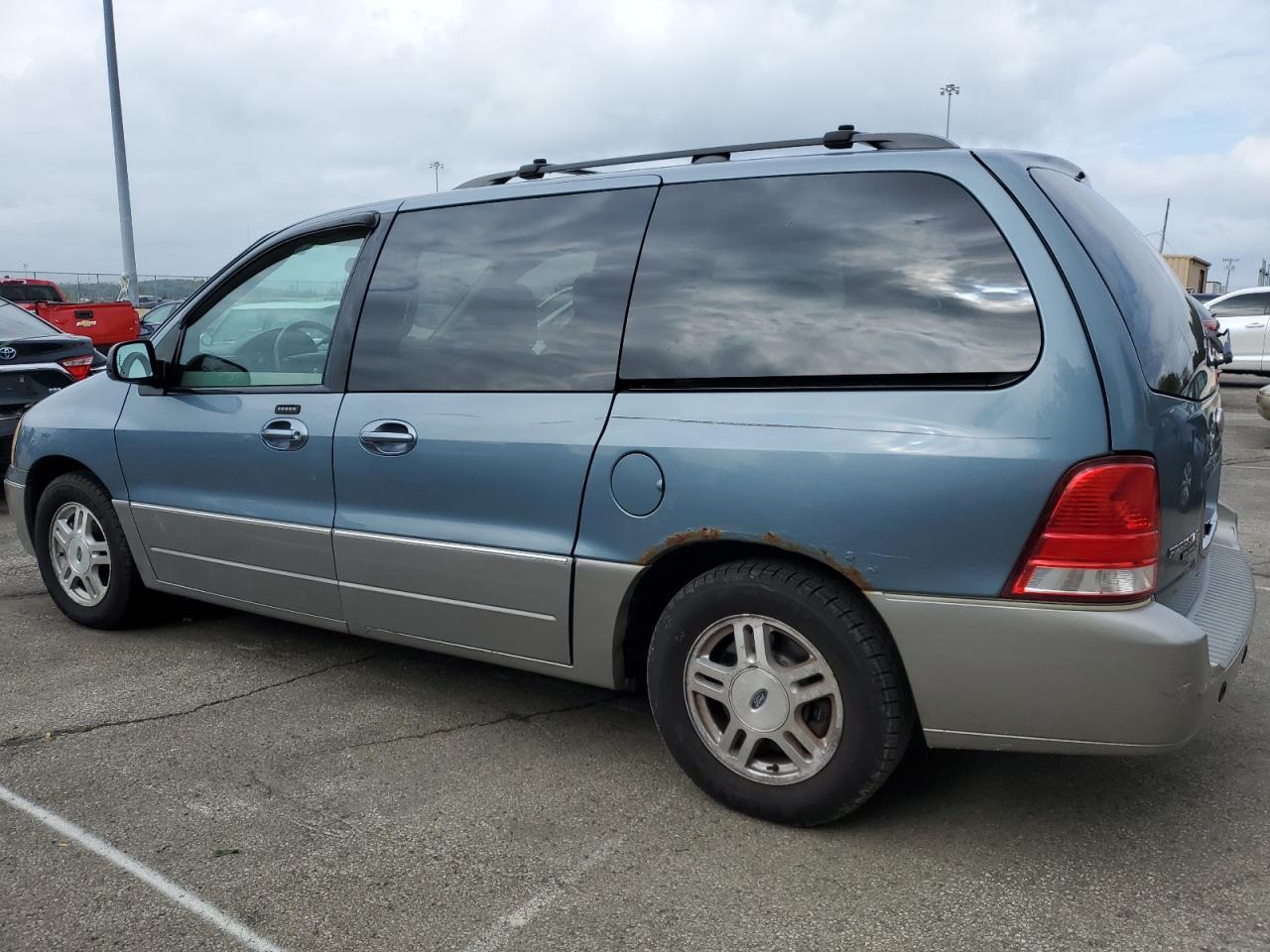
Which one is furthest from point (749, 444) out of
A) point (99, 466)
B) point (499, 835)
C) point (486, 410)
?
point (99, 466)

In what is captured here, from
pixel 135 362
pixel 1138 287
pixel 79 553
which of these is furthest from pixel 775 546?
pixel 79 553

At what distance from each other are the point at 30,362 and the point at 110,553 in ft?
14.4

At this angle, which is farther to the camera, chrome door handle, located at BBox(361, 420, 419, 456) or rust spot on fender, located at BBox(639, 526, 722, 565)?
chrome door handle, located at BBox(361, 420, 419, 456)

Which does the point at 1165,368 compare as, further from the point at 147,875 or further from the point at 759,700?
the point at 147,875

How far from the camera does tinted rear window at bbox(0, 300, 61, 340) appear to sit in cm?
842

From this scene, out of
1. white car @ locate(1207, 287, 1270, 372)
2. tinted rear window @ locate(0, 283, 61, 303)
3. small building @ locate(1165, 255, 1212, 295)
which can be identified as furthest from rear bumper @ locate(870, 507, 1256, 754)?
small building @ locate(1165, 255, 1212, 295)

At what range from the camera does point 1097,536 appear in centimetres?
Answer: 251

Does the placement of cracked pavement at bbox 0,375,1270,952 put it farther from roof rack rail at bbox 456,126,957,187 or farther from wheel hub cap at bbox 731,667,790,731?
roof rack rail at bbox 456,126,957,187

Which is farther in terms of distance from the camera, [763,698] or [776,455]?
[763,698]

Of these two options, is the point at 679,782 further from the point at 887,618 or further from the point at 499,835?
the point at 887,618

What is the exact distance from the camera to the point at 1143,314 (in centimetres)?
277

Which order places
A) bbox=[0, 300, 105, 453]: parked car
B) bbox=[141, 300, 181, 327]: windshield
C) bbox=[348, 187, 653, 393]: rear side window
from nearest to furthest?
bbox=[348, 187, 653, 393]: rear side window → bbox=[0, 300, 105, 453]: parked car → bbox=[141, 300, 181, 327]: windshield

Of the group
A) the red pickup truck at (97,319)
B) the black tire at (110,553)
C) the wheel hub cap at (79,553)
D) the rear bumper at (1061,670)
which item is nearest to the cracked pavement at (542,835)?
the rear bumper at (1061,670)

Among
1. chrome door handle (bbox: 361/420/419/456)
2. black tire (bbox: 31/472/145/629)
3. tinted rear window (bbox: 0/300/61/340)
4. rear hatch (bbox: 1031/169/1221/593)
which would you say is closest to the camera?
rear hatch (bbox: 1031/169/1221/593)
